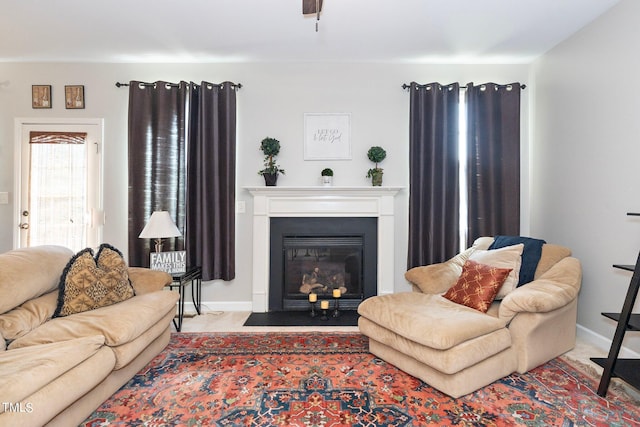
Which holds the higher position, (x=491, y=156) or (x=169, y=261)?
(x=491, y=156)

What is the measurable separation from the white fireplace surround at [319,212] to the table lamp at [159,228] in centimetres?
81

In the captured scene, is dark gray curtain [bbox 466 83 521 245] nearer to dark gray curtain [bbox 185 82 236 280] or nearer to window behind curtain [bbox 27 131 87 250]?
dark gray curtain [bbox 185 82 236 280]

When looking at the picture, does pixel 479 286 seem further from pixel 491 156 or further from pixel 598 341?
pixel 491 156

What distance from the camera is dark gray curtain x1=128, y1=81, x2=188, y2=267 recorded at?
3502 mm

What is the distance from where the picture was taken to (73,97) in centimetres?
362

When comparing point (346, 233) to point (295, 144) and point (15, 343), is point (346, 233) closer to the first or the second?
point (295, 144)

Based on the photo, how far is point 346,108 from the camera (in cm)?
368

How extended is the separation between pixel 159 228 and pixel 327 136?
6.26 feet

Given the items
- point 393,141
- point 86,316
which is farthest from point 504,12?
point 86,316

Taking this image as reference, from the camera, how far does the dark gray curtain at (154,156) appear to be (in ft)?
11.5

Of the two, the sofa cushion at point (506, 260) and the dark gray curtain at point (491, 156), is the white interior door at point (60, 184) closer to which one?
the sofa cushion at point (506, 260)

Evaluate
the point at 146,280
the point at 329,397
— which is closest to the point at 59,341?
the point at 146,280

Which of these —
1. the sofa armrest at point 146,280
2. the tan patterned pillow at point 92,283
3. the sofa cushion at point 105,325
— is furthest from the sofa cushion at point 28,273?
the sofa armrest at point 146,280

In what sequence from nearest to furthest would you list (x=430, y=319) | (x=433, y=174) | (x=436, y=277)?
(x=430, y=319) → (x=436, y=277) → (x=433, y=174)
